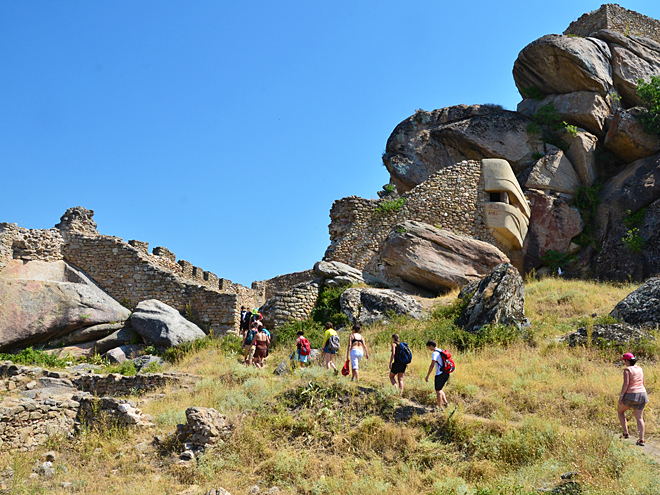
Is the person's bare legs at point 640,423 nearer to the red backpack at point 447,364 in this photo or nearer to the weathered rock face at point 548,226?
the red backpack at point 447,364

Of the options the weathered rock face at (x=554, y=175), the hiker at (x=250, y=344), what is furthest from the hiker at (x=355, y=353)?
the weathered rock face at (x=554, y=175)

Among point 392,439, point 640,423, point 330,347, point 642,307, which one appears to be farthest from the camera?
point 642,307

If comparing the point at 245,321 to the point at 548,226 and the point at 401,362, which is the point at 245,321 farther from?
the point at 548,226

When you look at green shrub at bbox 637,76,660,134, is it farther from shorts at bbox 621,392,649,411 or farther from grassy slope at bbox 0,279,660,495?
shorts at bbox 621,392,649,411

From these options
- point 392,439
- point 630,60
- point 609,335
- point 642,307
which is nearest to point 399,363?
point 392,439

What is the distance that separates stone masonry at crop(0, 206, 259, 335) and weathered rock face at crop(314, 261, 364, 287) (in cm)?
324

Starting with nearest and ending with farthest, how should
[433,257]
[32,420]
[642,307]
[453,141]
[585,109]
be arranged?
[32,420] < [642,307] < [433,257] < [585,109] < [453,141]

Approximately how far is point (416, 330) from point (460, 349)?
5.96 feet

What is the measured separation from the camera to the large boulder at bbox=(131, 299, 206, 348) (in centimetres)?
1769

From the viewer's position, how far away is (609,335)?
13609 millimetres

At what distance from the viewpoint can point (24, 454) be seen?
1012cm

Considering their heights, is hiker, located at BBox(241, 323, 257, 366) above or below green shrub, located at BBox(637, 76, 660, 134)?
below

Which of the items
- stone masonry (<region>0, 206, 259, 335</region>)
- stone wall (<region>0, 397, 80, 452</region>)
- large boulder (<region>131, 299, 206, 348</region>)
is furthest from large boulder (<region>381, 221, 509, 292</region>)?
stone wall (<region>0, 397, 80, 452</region>)

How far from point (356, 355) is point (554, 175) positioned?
1720 centimetres
